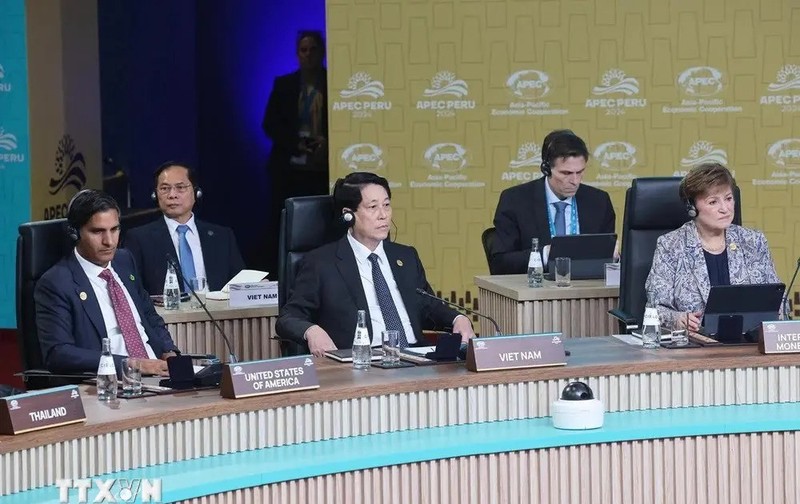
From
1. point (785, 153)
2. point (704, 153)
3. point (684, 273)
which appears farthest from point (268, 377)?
point (785, 153)

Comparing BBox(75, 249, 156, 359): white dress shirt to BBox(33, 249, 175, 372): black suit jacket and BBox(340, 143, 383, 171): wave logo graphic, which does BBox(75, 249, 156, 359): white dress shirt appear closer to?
BBox(33, 249, 175, 372): black suit jacket

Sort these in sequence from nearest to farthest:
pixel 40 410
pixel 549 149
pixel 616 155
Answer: pixel 40 410 < pixel 549 149 < pixel 616 155

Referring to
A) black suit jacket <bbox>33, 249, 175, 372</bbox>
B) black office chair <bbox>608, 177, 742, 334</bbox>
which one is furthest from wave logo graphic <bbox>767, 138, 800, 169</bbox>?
black suit jacket <bbox>33, 249, 175, 372</bbox>

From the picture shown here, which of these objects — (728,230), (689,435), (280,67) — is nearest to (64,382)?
(689,435)

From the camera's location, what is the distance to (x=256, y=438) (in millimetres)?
3324

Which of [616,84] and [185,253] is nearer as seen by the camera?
[185,253]

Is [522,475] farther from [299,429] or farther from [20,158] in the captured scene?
[20,158]

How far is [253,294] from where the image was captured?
18.1 feet

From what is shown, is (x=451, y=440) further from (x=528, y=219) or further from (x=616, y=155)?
(x=616, y=155)

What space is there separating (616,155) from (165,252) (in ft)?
9.45

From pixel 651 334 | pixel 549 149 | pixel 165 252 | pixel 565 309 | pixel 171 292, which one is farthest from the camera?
pixel 549 149

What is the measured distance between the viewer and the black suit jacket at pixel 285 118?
30.4ft

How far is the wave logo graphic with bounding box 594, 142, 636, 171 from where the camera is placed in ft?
25.4

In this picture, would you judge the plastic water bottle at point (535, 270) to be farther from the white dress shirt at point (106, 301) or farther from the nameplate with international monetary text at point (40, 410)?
the nameplate with international monetary text at point (40, 410)
